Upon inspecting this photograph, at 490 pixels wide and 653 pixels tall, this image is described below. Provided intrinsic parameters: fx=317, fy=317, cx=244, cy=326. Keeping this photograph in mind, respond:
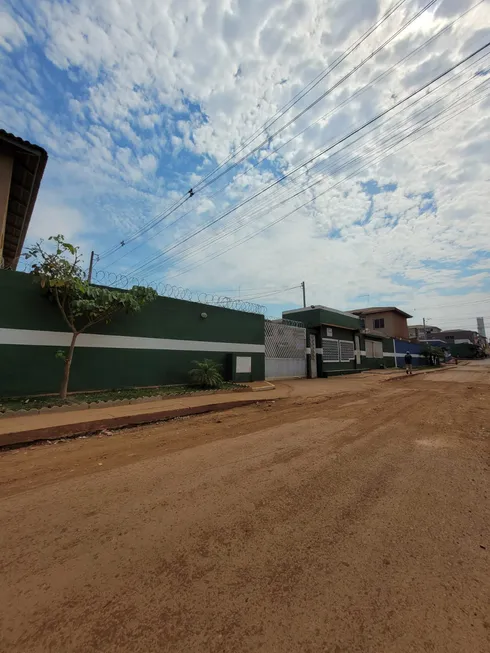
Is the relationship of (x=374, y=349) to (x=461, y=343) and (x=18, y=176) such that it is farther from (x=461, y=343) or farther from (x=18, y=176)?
(x=461, y=343)

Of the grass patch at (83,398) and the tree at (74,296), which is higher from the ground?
the tree at (74,296)

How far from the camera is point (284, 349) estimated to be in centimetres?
1703

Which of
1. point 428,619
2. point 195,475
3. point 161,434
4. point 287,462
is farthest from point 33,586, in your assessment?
point 161,434

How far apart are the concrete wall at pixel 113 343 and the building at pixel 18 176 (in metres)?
1.38

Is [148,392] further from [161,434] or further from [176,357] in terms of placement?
[161,434]

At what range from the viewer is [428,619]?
5.58 feet

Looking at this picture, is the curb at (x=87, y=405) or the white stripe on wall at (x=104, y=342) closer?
the curb at (x=87, y=405)

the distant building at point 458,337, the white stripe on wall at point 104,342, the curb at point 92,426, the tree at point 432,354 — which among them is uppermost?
the distant building at point 458,337

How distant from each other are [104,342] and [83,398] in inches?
75.8

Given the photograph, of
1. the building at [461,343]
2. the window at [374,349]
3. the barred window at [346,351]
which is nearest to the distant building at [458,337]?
the building at [461,343]

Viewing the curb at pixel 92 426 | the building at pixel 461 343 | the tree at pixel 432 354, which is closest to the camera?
the curb at pixel 92 426

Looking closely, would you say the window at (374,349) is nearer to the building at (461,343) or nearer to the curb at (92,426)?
the curb at (92,426)

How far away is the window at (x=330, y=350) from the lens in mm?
19656

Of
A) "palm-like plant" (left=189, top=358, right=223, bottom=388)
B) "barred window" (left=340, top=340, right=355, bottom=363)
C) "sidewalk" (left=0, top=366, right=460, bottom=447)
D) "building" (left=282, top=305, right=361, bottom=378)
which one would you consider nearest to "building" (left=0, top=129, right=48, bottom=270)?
"sidewalk" (left=0, top=366, right=460, bottom=447)
